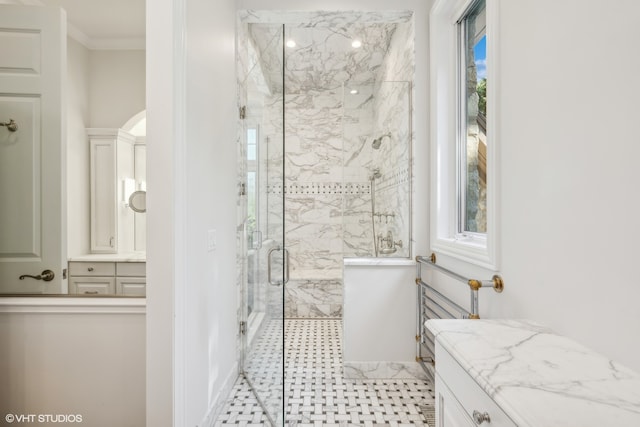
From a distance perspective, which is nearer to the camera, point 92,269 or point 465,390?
point 465,390

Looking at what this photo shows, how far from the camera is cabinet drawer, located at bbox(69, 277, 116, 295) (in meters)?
1.65

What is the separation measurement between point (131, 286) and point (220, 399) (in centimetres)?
97

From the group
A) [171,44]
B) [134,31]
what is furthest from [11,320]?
[134,31]

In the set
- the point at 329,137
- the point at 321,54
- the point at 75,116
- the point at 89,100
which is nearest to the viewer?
the point at 75,116

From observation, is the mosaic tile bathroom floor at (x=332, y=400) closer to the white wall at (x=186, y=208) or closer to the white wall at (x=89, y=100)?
the white wall at (x=186, y=208)

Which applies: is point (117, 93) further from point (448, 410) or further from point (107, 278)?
point (448, 410)

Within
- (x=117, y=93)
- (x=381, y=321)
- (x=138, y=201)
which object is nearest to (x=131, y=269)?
(x=138, y=201)

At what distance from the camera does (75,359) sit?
1618 millimetres

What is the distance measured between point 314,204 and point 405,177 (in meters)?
2.16

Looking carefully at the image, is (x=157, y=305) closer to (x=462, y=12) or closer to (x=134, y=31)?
(x=134, y=31)

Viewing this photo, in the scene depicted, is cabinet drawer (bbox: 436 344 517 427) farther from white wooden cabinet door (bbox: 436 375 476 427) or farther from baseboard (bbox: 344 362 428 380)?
baseboard (bbox: 344 362 428 380)

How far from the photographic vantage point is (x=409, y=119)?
2514 mm

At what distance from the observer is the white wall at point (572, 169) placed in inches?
33.3

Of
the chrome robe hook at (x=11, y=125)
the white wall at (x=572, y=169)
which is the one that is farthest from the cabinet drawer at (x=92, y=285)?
the white wall at (x=572, y=169)
